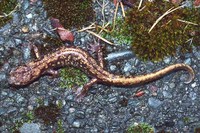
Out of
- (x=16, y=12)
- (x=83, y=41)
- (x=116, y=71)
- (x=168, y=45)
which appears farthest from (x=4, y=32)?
(x=168, y=45)

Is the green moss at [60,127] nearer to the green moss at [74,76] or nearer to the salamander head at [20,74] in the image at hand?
the green moss at [74,76]

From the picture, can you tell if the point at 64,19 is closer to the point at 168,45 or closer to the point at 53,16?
the point at 53,16

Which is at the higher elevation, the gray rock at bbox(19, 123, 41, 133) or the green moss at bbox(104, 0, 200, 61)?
the green moss at bbox(104, 0, 200, 61)

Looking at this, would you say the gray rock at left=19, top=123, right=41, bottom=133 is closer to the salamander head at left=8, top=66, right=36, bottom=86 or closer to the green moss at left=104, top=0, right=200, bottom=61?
the salamander head at left=8, top=66, right=36, bottom=86

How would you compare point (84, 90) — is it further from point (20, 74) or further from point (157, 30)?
point (157, 30)

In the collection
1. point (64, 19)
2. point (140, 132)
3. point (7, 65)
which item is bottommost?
point (140, 132)

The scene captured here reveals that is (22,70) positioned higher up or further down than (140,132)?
higher up

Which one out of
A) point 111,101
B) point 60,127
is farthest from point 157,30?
point 60,127

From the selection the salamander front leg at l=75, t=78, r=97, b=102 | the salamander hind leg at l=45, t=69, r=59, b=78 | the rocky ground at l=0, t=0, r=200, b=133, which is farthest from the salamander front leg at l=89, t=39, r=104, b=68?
the salamander hind leg at l=45, t=69, r=59, b=78
